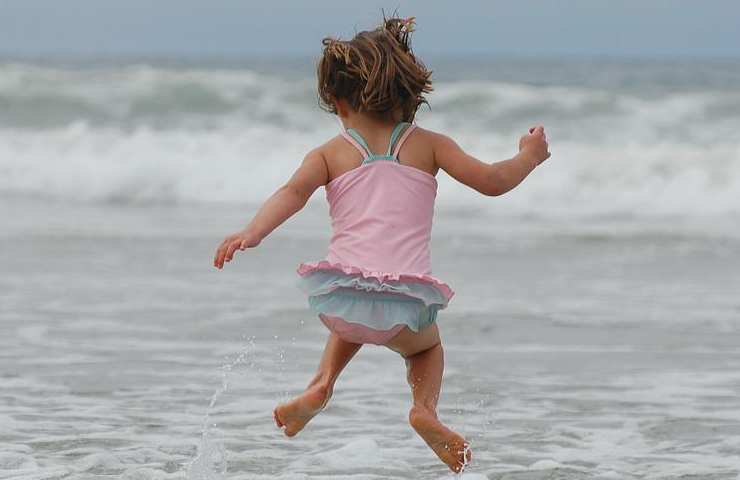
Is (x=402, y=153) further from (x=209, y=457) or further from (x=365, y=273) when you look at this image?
(x=209, y=457)

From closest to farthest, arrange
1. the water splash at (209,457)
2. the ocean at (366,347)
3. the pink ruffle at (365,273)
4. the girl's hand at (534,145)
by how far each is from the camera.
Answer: the pink ruffle at (365,273), the girl's hand at (534,145), the water splash at (209,457), the ocean at (366,347)

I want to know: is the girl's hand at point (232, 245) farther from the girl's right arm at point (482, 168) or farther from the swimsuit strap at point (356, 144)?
the girl's right arm at point (482, 168)

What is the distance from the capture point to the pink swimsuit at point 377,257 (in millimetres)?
3713

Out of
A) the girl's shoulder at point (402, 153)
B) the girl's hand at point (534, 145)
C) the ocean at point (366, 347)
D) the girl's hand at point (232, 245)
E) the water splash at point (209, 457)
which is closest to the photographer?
the girl's hand at point (232, 245)

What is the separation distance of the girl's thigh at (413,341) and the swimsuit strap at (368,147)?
47 centimetres

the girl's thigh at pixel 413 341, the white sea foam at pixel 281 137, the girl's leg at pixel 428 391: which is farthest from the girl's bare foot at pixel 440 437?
the white sea foam at pixel 281 137

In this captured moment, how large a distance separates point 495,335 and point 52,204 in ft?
27.7

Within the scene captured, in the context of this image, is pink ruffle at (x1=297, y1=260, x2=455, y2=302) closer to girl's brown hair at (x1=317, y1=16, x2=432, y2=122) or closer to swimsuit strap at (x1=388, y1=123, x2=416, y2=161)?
swimsuit strap at (x1=388, y1=123, x2=416, y2=161)

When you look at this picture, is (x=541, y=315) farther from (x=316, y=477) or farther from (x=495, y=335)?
(x=316, y=477)

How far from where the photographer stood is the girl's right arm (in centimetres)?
382

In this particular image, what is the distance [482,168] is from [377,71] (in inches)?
15.8

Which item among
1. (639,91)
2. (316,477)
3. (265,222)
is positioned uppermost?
(639,91)

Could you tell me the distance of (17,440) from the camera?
16.6 feet

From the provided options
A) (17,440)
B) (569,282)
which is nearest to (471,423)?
(17,440)
